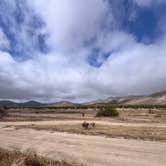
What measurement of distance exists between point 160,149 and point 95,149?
4.69 meters

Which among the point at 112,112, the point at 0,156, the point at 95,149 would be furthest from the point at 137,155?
the point at 112,112

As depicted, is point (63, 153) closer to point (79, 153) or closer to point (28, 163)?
point (79, 153)

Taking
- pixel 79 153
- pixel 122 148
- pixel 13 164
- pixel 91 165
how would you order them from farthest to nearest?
pixel 122 148
pixel 79 153
pixel 91 165
pixel 13 164

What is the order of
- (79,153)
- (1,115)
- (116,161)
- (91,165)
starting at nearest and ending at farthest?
(91,165) → (116,161) → (79,153) → (1,115)

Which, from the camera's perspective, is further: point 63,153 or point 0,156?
point 63,153

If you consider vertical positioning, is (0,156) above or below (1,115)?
below

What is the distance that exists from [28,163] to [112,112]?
61008 millimetres

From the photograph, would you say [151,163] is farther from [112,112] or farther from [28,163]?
[112,112]

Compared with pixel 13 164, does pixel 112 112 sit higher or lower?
higher

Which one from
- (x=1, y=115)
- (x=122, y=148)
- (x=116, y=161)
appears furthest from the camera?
(x=1, y=115)

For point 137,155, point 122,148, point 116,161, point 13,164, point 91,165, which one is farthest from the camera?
point 122,148

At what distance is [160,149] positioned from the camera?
57.0 ft

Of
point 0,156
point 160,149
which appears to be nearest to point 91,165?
point 0,156

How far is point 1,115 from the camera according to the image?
7081 centimetres
